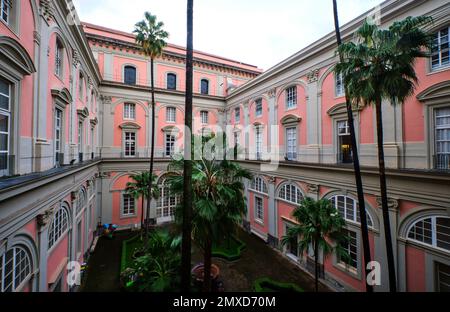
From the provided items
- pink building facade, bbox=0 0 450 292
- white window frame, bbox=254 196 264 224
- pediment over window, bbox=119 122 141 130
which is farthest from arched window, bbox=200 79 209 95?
white window frame, bbox=254 196 264 224

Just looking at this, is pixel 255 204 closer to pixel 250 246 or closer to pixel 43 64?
pixel 250 246

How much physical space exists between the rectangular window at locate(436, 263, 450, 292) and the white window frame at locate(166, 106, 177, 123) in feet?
74.0

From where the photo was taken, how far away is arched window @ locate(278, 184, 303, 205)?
1430 centimetres

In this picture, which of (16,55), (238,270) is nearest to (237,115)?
(238,270)

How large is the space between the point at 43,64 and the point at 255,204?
55.5ft

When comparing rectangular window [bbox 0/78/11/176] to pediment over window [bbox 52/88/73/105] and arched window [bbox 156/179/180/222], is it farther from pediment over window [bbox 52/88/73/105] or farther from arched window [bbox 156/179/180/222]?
arched window [bbox 156/179/180/222]

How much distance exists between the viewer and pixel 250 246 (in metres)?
16.1

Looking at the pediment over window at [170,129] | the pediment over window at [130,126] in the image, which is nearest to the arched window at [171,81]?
the pediment over window at [170,129]

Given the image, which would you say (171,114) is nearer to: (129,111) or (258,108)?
(129,111)

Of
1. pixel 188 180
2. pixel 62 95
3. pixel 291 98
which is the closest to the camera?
pixel 188 180

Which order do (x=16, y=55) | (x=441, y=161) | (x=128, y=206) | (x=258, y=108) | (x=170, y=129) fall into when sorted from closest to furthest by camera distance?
(x=16, y=55), (x=441, y=161), (x=258, y=108), (x=128, y=206), (x=170, y=129)

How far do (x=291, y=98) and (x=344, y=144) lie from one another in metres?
5.56

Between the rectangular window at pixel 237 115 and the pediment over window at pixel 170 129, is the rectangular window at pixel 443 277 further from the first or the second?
the pediment over window at pixel 170 129

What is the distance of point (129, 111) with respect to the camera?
21.1 meters
